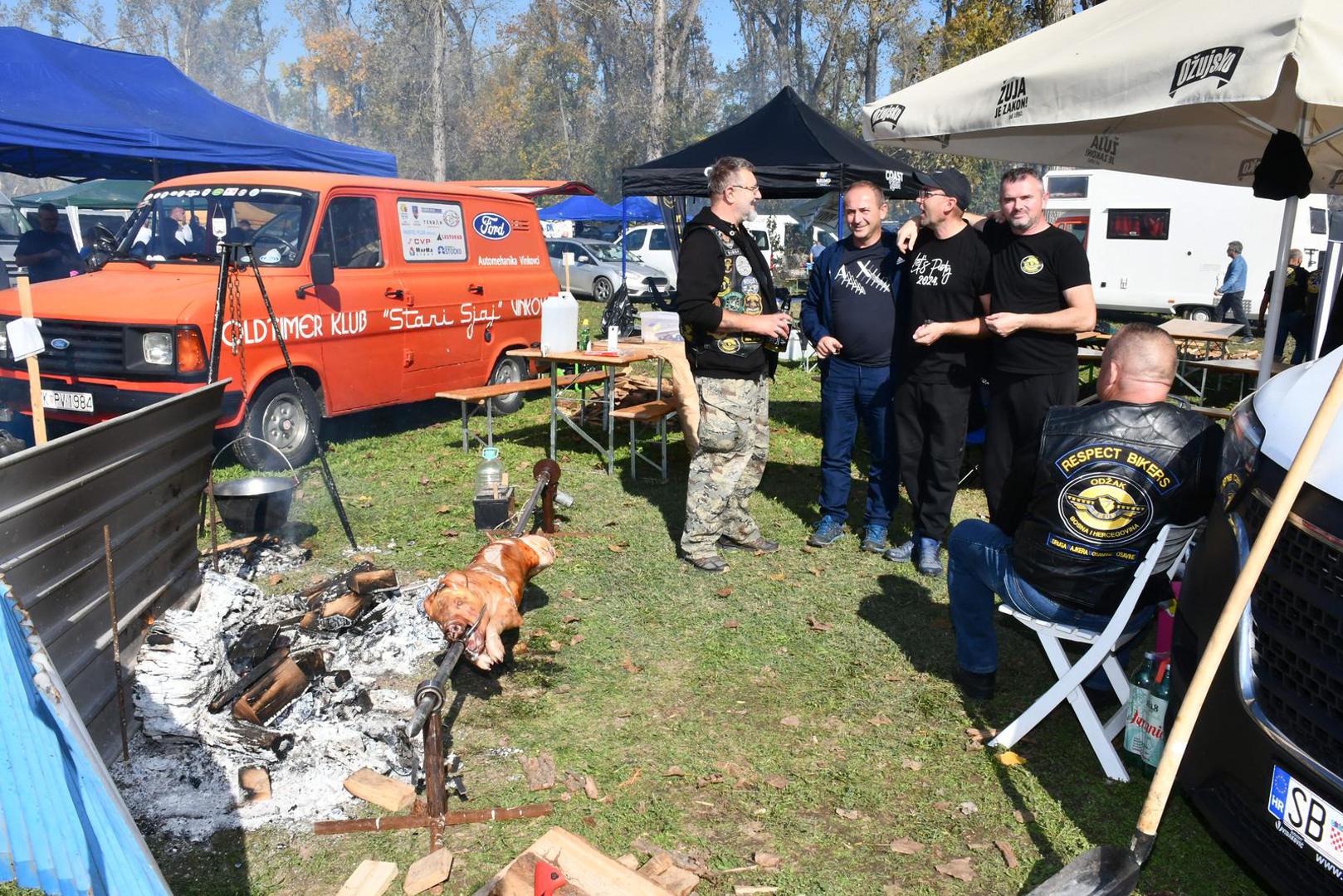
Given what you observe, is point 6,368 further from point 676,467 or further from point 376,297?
point 676,467

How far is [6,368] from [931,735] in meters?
7.47

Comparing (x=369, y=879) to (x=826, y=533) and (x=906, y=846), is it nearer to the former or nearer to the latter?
(x=906, y=846)

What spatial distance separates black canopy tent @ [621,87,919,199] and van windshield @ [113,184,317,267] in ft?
15.7

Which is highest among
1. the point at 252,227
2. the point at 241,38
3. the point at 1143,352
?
the point at 241,38

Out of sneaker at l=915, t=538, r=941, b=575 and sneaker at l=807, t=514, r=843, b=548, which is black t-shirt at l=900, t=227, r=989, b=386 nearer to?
sneaker at l=915, t=538, r=941, b=575

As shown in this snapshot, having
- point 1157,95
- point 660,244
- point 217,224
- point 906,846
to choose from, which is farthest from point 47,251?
point 660,244

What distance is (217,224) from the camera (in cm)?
781

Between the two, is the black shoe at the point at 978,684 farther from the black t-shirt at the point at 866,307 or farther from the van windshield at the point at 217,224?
the van windshield at the point at 217,224

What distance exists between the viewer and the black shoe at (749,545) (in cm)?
586

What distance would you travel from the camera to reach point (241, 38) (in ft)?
229

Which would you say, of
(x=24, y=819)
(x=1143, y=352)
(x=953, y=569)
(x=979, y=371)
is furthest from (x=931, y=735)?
(x=24, y=819)

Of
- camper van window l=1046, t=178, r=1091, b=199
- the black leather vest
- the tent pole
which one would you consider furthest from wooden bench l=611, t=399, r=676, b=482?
camper van window l=1046, t=178, r=1091, b=199

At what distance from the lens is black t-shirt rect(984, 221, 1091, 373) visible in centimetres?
498

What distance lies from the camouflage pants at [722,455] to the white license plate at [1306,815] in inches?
135
